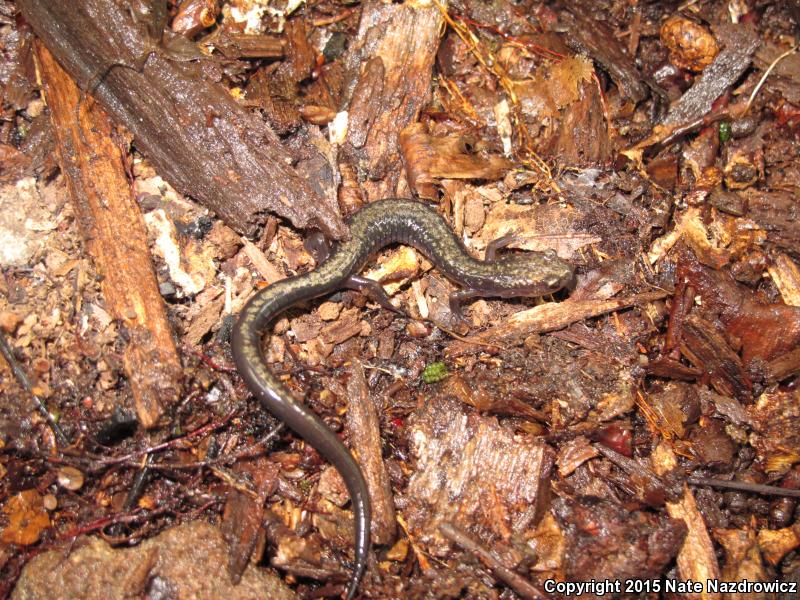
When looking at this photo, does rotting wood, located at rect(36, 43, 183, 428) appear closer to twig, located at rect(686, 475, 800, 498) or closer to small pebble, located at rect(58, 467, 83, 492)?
small pebble, located at rect(58, 467, 83, 492)

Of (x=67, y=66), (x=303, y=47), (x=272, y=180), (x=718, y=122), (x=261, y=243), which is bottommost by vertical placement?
(x=718, y=122)

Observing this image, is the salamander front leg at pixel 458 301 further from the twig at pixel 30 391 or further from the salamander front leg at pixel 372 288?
the twig at pixel 30 391

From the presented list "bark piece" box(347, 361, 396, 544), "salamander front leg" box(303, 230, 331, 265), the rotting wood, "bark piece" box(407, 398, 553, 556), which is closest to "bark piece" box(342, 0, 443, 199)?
"salamander front leg" box(303, 230, 331, 265)

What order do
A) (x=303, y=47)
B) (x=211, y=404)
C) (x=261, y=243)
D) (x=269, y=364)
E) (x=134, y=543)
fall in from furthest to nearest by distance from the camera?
(x=303, y=47) → (x=261, y=243) → (x=269, y=364) → (x=211, y=404) → (x=134, y=543)

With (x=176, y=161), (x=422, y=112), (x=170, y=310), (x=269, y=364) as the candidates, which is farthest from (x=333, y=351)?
(x=422, y=112)

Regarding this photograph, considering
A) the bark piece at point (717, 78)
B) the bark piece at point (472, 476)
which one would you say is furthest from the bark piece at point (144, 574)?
the bark piece at point (717, 78)

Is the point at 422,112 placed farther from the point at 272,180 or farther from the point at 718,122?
the point at 718,122

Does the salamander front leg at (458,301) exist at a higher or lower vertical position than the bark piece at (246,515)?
lower
